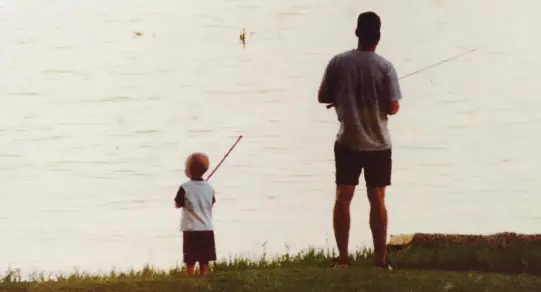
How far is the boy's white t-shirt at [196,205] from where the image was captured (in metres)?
4.91

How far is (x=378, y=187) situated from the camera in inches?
177

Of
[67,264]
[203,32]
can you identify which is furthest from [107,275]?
[203,32]

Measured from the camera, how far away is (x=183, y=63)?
625cm

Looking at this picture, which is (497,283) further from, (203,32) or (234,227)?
(203,32)

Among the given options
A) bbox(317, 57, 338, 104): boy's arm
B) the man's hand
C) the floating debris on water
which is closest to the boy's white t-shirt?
bbox(317, 57, 338, 104): boy's arm

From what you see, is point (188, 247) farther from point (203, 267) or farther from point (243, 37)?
point (243, 37)

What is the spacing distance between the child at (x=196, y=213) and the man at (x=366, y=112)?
91 centimetres

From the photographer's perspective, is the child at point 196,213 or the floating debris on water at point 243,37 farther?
the floating debris on water at point 243,37

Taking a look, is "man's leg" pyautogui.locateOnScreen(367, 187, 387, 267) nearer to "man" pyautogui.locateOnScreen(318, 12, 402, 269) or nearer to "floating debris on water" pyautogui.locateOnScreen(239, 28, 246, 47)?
"man" pyautogui.locateOnScreen(318, 12, 402, 269)

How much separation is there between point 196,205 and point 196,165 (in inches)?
9.9

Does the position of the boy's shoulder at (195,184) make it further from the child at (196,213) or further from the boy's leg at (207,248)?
the boy's leg at (207,248)

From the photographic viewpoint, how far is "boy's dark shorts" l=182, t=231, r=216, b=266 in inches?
194

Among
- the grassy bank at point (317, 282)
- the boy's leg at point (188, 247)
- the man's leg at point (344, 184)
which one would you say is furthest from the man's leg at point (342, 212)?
the boy's leg at point (188, 247)

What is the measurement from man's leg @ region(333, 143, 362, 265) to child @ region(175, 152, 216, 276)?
0.85 m
